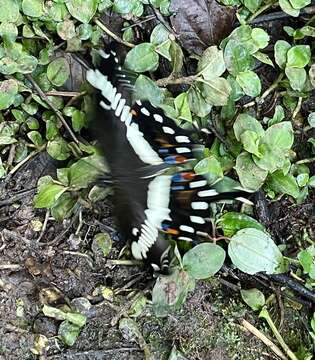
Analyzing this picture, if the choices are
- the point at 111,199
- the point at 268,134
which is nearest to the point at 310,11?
the point at 268,134

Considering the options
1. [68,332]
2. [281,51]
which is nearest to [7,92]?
[68,332]

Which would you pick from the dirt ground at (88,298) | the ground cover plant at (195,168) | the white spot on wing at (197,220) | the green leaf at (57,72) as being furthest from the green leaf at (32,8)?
the white spot on wing at (197,220)

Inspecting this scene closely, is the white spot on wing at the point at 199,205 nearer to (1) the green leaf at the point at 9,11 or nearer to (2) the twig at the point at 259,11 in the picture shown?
(2) the twig at the point at 259,11

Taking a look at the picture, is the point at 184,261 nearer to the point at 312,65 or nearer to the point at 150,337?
the point at 150,337

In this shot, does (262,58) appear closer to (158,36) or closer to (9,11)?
(158,36)

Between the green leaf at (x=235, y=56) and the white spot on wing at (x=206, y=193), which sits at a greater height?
the green leaf at (x=235, y=56)

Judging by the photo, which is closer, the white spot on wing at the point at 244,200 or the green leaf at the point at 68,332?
the green leaf at the point at 68,332

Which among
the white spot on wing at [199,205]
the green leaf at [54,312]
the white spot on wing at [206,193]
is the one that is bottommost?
the green leaf at [54,312]

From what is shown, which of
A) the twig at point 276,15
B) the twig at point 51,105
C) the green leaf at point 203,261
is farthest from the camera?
the twig at point 276,15
